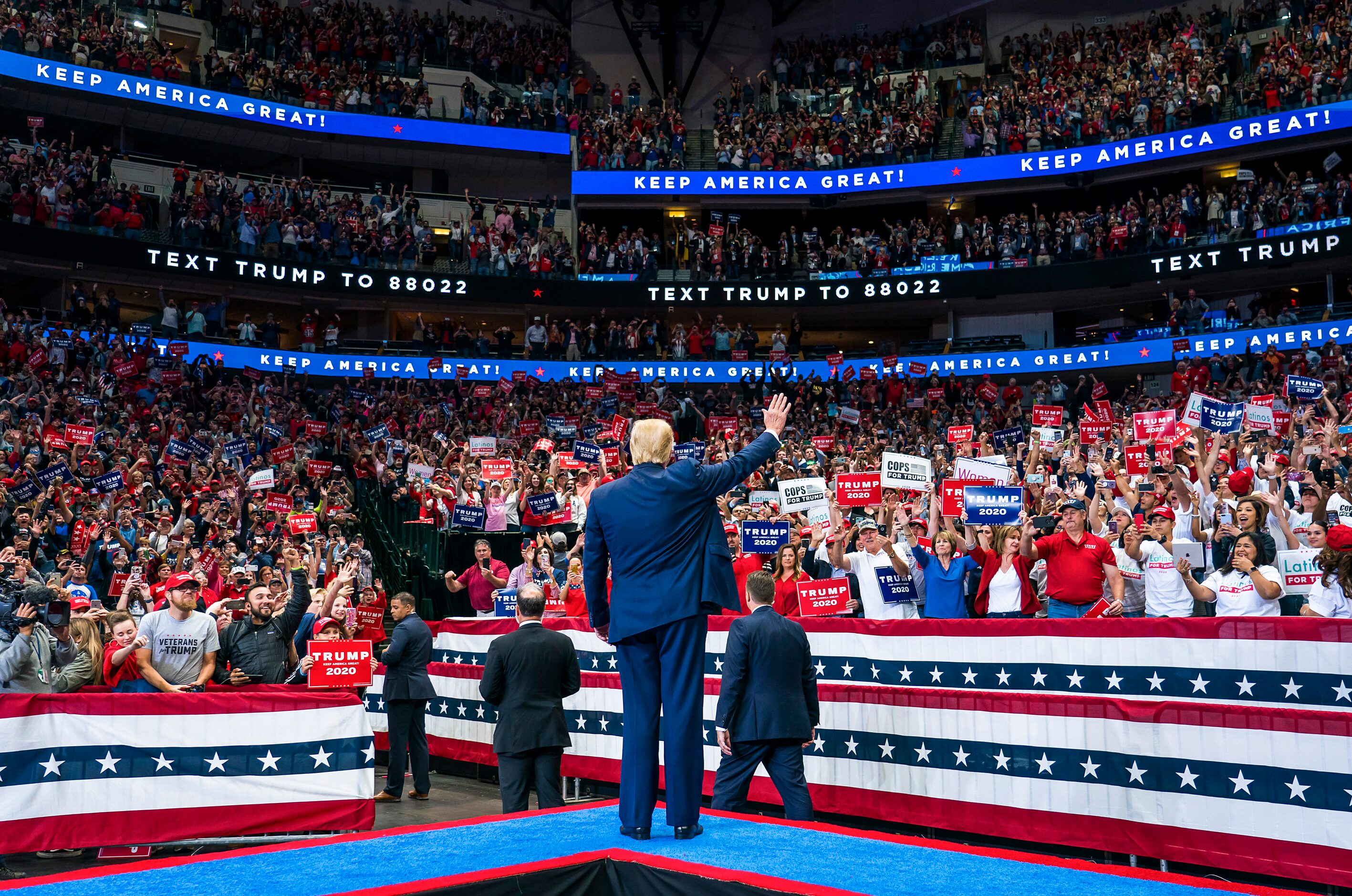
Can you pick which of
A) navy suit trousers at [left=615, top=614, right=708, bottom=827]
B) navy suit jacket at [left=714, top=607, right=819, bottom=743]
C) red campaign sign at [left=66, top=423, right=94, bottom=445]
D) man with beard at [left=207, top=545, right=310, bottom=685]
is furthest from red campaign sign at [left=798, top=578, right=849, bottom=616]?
red campaign sign at [left=66, top=423, right=94, bottom=445]

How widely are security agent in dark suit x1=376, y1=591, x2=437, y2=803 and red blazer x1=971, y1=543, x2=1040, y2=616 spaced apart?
5.12 meters

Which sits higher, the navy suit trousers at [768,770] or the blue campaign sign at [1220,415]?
the blue campaign sign at [1220,415]

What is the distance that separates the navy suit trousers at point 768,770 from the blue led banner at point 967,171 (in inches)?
1310

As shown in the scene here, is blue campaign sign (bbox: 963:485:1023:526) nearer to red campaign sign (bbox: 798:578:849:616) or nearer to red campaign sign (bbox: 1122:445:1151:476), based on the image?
red campaign sign (bbox: 798:578:849:616)

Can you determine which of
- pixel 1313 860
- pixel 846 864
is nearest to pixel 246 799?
pixel 846 864

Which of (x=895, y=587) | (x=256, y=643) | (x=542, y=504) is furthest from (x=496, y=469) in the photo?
(x=895, y=587)

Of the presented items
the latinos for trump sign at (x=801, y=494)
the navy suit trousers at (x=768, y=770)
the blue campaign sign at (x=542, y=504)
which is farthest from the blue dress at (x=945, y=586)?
the blue campaign sign at (x=542, y=504)

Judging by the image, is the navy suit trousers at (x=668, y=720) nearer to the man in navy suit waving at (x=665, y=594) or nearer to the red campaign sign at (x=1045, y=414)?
the man in navy suit waving at (x=665, y=594)

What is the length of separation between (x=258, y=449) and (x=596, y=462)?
9.03m

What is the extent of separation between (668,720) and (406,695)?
6617 mm

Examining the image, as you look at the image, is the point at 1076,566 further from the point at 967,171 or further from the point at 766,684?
the point at 967,171

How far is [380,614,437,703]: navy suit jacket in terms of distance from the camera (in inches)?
448

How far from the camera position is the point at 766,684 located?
7.81 meters

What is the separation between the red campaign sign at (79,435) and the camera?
1897 centimetres
